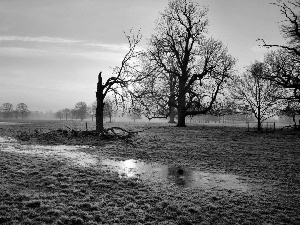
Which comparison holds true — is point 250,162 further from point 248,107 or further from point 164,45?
point 164,45

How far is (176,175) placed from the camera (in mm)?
9305

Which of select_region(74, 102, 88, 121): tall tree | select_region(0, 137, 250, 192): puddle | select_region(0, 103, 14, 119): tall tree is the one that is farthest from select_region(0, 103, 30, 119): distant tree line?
select_region(0, 137, 250, 192): puddle

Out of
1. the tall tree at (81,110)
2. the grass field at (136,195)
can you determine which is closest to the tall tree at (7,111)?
the tall tree at (81,110)

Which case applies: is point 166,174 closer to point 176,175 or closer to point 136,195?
point 176,175

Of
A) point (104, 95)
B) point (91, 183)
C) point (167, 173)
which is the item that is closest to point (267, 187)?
point (167, 173)

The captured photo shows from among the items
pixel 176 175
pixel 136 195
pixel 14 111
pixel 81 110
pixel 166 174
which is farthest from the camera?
pixel 14 111

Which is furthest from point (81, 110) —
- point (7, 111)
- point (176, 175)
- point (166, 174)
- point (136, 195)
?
point (136, 195)

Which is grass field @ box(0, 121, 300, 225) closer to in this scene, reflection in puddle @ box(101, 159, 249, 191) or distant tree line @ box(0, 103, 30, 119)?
reflection in puddle @ box(101, 159, 249, 191)

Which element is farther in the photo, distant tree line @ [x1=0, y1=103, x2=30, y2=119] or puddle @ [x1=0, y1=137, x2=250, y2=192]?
distant tree line @ [x1=0, y1=103, x2=30, y2=119]

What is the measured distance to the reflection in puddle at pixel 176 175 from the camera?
8133 mm

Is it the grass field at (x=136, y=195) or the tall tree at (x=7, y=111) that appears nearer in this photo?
the grass field at (x=136, y=195)

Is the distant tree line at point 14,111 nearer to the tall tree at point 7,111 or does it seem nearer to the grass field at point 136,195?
the tall tree at point 7,111

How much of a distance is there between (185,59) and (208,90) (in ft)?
20.0

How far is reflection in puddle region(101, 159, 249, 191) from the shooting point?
813cm
